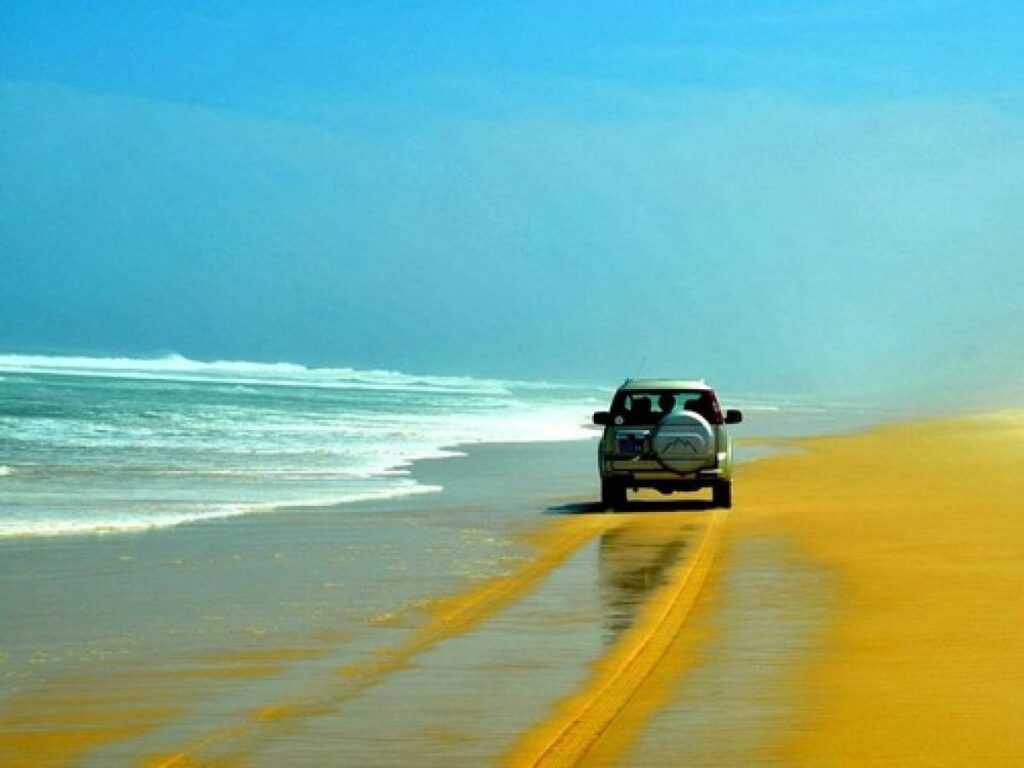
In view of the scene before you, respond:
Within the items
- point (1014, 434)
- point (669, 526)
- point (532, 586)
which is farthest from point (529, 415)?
point (532, 586)

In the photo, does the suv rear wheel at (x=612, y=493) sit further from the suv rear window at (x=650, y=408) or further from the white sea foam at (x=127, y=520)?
the white sea foam at (x=127, y=520)

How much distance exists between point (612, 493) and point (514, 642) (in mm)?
13737

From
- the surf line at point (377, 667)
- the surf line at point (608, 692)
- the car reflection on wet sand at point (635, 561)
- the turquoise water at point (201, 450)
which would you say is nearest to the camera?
the surf line at point (608, 692)

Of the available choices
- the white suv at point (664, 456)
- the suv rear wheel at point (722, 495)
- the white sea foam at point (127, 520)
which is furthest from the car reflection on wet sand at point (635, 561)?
the white sea foam at point (127, 520)

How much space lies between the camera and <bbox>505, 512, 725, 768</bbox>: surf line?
8.57 meters

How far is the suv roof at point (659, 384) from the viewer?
2684 centimetres

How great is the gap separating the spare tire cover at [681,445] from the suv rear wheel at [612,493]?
0.66m

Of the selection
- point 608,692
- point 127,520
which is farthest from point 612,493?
point 608,692

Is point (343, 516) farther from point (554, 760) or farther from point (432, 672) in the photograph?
point (554, 760)

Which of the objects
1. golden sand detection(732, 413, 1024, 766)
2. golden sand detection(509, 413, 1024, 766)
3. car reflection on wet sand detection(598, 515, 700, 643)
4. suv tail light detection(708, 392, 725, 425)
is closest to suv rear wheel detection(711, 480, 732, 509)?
golden sand detection(509, 413, 1024, 766)

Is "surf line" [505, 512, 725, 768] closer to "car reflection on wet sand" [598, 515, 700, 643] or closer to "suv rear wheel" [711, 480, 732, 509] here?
"car reflection on wet sand" [598, 515, 700, 643]

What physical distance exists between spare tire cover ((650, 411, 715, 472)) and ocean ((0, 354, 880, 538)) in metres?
3.98

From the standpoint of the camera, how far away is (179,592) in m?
15.1

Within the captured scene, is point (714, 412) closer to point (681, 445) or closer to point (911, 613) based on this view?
point (681, 445)
